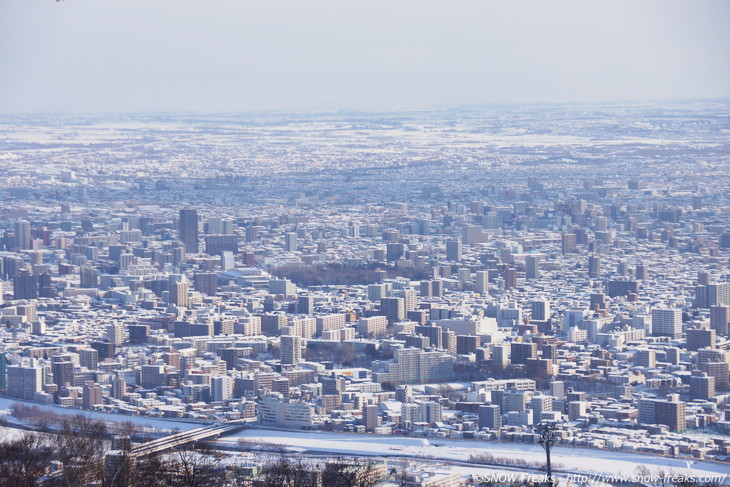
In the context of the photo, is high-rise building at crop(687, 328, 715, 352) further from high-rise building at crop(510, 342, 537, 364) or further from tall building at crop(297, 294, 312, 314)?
tall building at crop(297, 294, 312, 314)

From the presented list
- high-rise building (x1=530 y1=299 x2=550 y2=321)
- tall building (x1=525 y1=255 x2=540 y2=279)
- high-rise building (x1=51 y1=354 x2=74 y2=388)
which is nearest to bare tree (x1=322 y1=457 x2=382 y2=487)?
high-rise building (x1=51 y1=354 x2=74 y2=388)

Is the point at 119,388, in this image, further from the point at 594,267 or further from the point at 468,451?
the point at 594,267

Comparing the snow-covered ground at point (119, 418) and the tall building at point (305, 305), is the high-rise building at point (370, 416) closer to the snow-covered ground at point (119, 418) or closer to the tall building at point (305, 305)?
the snow-covered ground at point (119, 418)

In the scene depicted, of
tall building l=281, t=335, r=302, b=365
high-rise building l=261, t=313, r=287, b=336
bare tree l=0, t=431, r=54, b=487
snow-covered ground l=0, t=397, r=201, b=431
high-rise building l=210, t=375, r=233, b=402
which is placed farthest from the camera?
high-rise building l=261, t=313, r=287, b=336

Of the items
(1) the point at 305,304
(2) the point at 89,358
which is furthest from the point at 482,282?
(2) the point at 89,358

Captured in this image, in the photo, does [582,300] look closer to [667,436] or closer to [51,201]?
[667,436]

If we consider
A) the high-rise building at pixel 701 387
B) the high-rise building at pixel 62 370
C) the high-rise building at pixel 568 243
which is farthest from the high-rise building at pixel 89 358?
the high-rise building at pixel 568 243

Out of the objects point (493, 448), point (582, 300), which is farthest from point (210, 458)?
point (582, 300)
